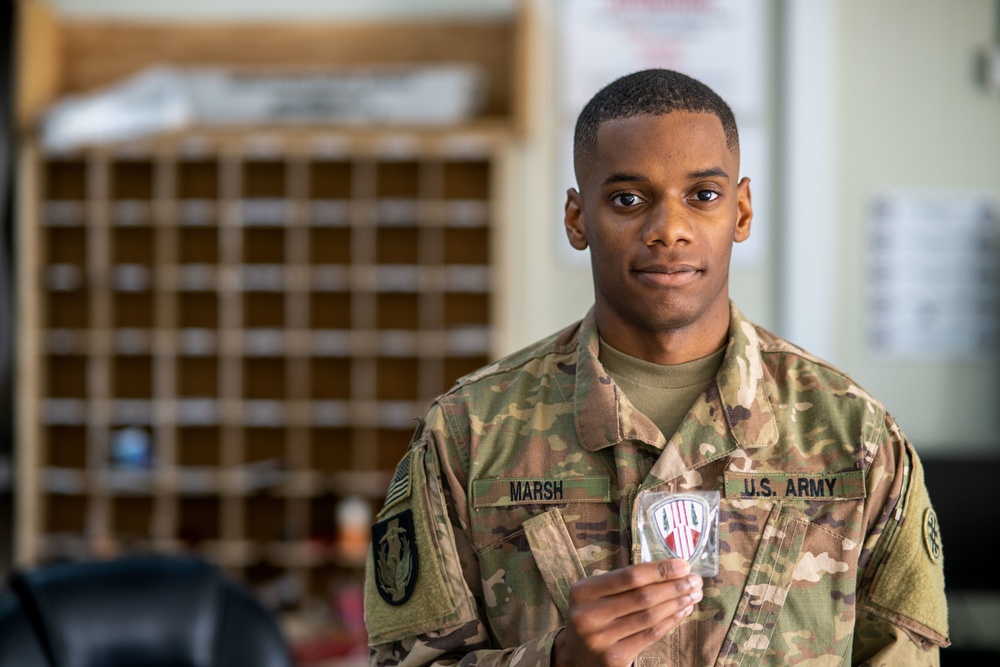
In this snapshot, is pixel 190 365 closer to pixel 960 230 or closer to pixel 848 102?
pixel 848 102

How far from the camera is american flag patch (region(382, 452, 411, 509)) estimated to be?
1.20 meters

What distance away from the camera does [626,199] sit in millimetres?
1116

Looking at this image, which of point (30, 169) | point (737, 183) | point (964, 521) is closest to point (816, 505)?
point (737, 183)

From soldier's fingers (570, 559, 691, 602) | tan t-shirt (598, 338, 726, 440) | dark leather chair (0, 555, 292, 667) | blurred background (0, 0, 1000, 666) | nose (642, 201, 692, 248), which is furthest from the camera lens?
blurred background (0, 0, 1000, 666)

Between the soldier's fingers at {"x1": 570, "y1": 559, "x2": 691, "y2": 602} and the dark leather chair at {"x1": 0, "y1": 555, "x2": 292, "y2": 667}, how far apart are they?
113 centimetres

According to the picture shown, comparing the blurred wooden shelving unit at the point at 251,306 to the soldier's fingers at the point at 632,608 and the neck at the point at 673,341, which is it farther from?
the soldier's fingers at the point at 632,608

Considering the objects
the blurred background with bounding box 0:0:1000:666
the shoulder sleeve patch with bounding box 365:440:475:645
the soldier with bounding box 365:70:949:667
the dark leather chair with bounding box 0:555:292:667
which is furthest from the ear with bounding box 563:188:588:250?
the blurred background with bounding box 0:0:1000:666

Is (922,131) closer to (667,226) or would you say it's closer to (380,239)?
(380,239)

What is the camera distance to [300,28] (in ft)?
16.5

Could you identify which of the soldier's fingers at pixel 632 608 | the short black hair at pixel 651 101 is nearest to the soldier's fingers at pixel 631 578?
the soldier's fingers at pixel 632 608

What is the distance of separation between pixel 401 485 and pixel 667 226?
1.43 ft

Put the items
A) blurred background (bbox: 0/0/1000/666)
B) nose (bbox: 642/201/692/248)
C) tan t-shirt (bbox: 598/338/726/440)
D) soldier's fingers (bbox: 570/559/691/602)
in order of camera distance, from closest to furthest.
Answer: soldier's fingers (bbox: 570/559/691/602) → nose (bbox: 642/201/692/248) → tan t-shirt (bbox: 598/338/726/440) → blurred background (bbox: 0/0/1000/666)

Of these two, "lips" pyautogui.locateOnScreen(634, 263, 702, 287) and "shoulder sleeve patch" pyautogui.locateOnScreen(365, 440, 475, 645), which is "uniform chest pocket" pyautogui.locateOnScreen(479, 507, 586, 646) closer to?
"shoulder sleeve patch" pyautogui.locateOnScreen(365, 440, 475, 645)

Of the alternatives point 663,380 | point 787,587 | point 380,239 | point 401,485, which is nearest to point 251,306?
point 380,239
